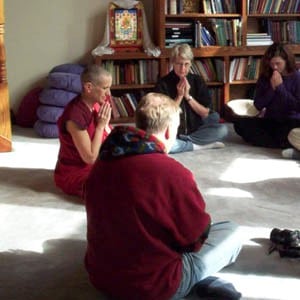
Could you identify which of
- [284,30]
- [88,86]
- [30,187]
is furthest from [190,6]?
[30,187]

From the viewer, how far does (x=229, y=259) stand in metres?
2.38

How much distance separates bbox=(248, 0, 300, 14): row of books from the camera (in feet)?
18.0

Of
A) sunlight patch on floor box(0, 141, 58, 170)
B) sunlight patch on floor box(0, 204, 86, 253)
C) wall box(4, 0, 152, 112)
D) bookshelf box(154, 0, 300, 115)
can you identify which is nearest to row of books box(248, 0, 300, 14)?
bookshelf box(154, 0, 300, 115)

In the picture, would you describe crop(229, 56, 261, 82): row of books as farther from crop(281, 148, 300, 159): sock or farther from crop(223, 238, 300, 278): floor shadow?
crop(223, 238, 300, 278): floor shadow

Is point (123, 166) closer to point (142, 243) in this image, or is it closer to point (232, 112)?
point (142, 243)

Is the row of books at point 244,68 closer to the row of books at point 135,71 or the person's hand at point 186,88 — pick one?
the row of books at point 135,71

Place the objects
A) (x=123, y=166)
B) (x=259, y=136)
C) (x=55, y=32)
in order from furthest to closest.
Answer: (x=55, y=32), (x=259, y=136), (x=123, y=166)

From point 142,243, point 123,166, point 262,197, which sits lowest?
point 262,197

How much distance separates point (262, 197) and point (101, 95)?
1.10 metres

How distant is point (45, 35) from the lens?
547 cm

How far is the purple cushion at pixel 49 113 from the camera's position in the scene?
4938 millimetres

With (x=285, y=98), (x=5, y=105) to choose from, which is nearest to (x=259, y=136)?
(x=285, y=98)

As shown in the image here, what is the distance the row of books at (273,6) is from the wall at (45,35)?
0.99 meters

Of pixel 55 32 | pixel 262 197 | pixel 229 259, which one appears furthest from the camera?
pixel 55 32
